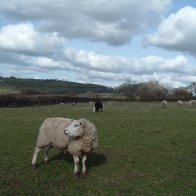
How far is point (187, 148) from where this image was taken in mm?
19625

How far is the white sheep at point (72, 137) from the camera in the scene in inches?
520

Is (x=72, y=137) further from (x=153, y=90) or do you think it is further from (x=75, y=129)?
(x=153, y=90)

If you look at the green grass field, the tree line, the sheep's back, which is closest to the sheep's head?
the sheep's back

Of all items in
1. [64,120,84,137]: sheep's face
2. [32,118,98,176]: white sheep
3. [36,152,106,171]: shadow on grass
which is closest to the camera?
[64,120,84,137]: sheep's face

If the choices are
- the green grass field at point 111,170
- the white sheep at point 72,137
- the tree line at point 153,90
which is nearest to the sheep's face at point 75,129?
the white sheep at point 72,137

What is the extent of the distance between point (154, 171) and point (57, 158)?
3.82 meters

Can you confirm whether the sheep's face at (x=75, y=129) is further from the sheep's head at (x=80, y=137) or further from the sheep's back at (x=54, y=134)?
the sheep's back at (x=54, y=134)

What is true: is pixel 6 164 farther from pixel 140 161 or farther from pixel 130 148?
pixel 130 148

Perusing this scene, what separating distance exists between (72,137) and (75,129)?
0.32 m

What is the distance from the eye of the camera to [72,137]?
13.3 meters

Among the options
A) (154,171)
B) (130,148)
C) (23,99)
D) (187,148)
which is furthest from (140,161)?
(23,99)

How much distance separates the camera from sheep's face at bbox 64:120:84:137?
13.1 m

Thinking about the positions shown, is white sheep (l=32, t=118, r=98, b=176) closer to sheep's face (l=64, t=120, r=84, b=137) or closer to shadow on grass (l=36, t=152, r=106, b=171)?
sheep's face (l=64, t=120, r=84, b=137)

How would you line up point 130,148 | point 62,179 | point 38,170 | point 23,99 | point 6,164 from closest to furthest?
point 62,179 < point 38,170 < point 6,164 < point 130,148 < point 23,99
